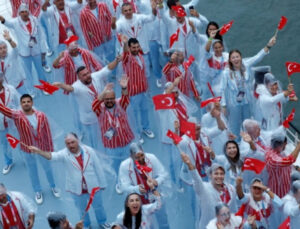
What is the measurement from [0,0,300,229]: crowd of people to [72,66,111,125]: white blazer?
0.5 inches

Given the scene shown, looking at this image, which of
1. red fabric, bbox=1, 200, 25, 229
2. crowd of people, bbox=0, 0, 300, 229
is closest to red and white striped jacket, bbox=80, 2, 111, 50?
crowd of people, bbox=0, 0, 300, 229

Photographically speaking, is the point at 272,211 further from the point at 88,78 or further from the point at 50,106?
→ the point at 50,106

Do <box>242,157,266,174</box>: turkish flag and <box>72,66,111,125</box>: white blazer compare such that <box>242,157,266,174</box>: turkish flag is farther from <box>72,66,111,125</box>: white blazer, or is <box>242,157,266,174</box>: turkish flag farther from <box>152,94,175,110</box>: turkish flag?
<box>72,66,111,125</box>: white blazer

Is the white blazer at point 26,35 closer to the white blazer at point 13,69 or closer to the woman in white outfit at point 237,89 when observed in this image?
the white blazer at point 13,69

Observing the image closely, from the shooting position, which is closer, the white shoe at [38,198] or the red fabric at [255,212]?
the red fabric at [255,212]

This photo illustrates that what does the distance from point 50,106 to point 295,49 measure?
440 centimetres

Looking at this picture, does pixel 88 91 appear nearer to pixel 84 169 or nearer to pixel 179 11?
pixel 84 169

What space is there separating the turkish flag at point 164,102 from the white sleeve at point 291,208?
1.53 m

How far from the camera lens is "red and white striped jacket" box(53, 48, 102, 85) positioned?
7.51 metres

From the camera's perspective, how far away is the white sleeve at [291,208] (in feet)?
18.4

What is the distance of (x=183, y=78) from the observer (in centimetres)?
730

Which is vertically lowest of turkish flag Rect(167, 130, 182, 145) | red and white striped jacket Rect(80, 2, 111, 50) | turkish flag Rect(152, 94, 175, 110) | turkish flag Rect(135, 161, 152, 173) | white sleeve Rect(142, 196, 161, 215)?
white sleeve Rect(142, 196, 161, 215)

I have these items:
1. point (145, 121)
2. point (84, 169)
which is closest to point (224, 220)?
point (84, 169)

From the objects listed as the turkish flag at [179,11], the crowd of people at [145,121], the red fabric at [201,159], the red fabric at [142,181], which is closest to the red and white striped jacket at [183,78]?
the crowd of people at [145,121]
